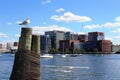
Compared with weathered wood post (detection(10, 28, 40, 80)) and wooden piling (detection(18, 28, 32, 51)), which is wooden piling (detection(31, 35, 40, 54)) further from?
wooden piling (detection(18, 28, 32, 51))

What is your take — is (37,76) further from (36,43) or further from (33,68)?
(36,43)

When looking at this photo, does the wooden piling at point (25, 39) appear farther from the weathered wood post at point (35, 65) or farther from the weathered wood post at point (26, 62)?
the weathered wood post at point (35, 65)

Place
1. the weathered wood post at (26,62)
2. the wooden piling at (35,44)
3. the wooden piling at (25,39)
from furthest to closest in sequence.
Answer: the wooden piling at (35,44)
the wooden piling at (25,39)
the weathered wood post at (26,62)

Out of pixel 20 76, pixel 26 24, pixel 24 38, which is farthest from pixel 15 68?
pixel 26 24

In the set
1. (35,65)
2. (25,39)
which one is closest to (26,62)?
(35,65)

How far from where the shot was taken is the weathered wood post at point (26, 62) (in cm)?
1046

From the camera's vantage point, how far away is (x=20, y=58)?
10602mm

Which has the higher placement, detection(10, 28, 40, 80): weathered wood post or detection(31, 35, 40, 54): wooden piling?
detection(31, 35, 40, 54): wooden piling

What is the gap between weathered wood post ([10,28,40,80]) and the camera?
10461 millimetres

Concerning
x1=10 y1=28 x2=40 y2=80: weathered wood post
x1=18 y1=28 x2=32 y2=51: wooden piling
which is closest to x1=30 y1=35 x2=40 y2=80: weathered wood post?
x1=10 y1=28 x2=40 y2=80: weathered wood post

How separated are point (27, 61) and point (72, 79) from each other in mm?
50740

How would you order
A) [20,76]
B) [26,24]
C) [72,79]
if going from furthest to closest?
[72,79]
[26,24]
[20,76]

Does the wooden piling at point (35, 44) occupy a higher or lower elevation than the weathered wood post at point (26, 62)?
Result: higher

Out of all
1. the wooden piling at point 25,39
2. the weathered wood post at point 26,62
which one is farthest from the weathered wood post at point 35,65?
the wooden piling at point 25,39
